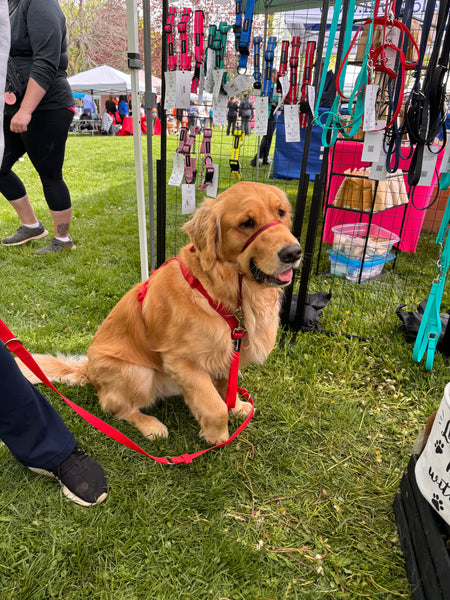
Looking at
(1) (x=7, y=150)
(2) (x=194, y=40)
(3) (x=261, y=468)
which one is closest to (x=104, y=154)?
(1) (x=7, y=150)

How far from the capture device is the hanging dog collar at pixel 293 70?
2.66 m

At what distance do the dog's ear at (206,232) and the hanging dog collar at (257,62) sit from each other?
1.30 meters

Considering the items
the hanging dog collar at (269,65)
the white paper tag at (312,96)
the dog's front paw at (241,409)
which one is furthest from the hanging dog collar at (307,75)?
the dog's front paw at (241,409)

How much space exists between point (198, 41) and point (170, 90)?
0.38m

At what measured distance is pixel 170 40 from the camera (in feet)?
9.53

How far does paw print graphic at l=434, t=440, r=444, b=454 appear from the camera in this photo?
1380 millimetres

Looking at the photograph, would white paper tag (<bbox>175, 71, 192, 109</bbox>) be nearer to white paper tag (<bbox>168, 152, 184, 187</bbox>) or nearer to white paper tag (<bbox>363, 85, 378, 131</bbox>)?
white paper tag (<bbox>168, 152, 184, 187</bbox>)

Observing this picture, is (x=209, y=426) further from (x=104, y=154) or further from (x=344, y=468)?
(x=104, y=154)

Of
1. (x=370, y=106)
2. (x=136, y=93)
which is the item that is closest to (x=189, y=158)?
(x=136, y=93)

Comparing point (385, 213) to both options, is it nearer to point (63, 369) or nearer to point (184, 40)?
point (184, 40)

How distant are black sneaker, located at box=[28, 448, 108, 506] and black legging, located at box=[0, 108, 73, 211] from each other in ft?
10.9

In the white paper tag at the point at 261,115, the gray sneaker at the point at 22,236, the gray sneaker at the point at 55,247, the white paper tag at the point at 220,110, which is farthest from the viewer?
the gray sneaker at the point at 22,236

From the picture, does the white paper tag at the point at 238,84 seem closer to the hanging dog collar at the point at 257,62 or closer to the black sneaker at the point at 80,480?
the hanging dog collar at the point at 257,62

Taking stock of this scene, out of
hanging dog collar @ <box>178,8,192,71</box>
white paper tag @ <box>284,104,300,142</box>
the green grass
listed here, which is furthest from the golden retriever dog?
hanging dog collar @ <box>178,8,192,71</box>
